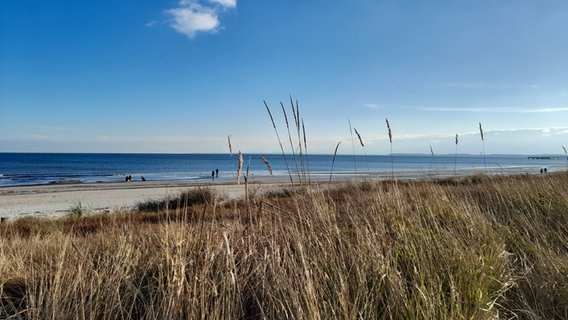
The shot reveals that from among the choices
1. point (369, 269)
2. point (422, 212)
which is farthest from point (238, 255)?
point (422, 212)

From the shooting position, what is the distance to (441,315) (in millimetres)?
2082

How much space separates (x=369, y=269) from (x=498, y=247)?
1.31 meters

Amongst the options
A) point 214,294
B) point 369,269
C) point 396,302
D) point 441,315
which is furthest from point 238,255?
point 441,315

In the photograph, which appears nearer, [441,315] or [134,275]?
[441,315]

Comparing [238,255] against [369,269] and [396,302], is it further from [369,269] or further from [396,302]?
[396,302]

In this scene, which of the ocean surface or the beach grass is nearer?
the beach grass

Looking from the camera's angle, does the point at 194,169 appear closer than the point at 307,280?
No

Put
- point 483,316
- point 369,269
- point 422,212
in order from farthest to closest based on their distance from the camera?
point 422,212 → point 369,269 → point 483,316

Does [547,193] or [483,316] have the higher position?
[547,193]

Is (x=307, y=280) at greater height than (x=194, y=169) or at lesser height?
greater

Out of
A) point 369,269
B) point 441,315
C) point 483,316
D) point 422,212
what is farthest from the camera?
point 422,212

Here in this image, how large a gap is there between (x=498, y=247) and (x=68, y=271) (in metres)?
3.67

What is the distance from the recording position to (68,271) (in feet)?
9.95

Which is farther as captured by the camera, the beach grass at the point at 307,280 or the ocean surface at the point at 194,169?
the ocean surface at the point at 194,169
